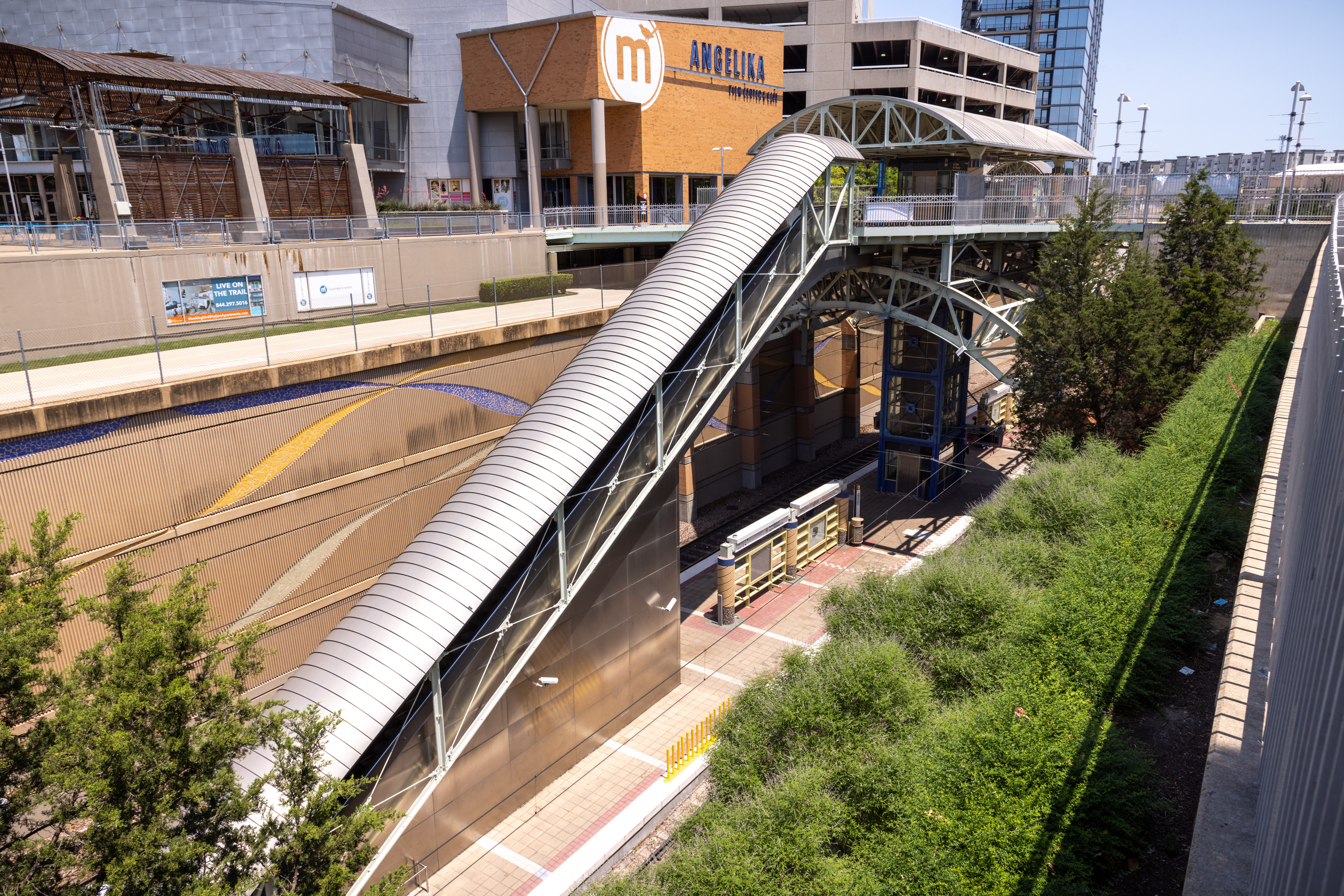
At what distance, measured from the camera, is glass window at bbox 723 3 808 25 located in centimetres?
6512

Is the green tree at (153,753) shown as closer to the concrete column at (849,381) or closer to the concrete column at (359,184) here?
the concrete column at (359,184)

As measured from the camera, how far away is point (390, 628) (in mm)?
13367

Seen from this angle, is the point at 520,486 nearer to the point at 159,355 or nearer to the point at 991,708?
the point at 159,355

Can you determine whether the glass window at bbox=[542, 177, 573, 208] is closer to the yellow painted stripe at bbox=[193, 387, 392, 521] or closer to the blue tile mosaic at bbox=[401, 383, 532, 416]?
the blue tile mosaic at bbox=[401, 383, 532, 416]

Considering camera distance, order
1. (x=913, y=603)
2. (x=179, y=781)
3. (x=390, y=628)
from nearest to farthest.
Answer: (x=179, y=781), (x=390, y=628), (x=913, y=603)

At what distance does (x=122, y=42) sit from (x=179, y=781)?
50.6 metres

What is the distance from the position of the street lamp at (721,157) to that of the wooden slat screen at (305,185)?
21.2 meters

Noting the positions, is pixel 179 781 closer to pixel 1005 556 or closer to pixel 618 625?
pixel 618 625

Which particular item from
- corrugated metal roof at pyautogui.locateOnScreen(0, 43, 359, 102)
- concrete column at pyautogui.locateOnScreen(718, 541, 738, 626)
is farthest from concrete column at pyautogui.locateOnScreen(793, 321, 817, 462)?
corrugated metal roof at pyautogui.locateOnScreen(0, 43, 359, 102)

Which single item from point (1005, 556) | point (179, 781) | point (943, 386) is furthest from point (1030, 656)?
point (943, 386)

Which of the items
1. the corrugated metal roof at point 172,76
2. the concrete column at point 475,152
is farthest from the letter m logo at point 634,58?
the corrugated metal roof at point 172,76

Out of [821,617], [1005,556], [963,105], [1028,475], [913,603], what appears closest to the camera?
[913,603]

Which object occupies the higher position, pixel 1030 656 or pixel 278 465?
pixel 278 465

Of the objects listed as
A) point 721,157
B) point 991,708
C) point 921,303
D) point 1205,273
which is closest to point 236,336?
point 991,708
